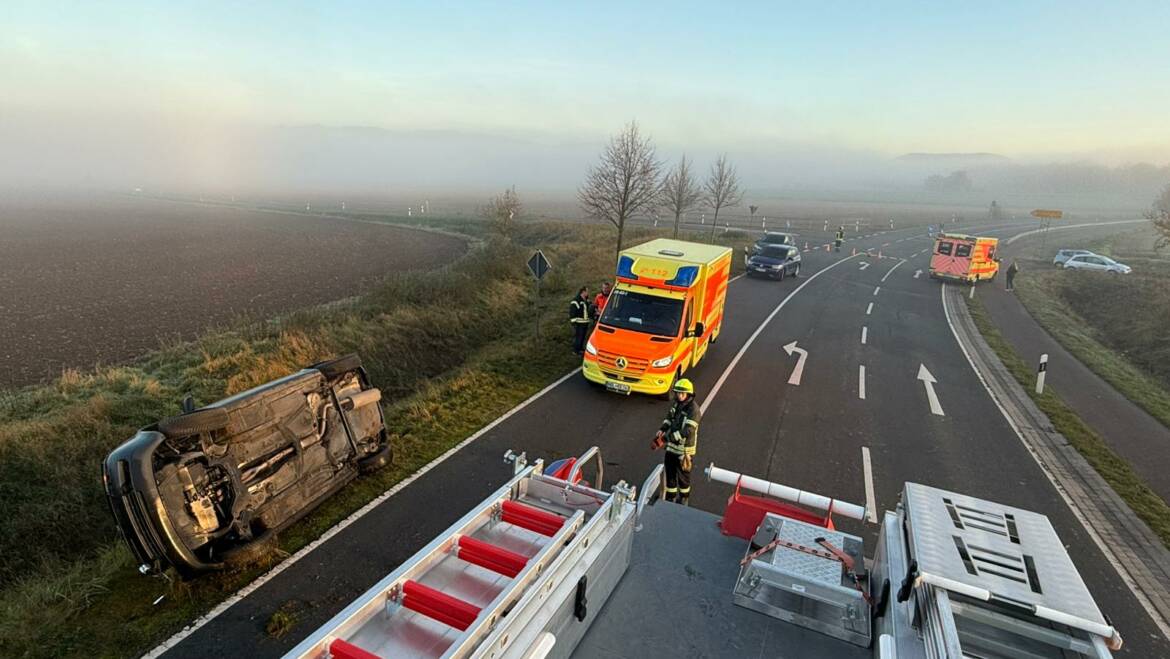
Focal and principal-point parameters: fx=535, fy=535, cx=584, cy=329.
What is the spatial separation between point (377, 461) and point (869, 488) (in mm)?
8051

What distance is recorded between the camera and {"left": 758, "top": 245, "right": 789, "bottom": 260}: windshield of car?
91.8 ft

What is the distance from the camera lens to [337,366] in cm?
802

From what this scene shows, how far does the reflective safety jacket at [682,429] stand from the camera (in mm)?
7121

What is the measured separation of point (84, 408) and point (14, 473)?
5.55 feet

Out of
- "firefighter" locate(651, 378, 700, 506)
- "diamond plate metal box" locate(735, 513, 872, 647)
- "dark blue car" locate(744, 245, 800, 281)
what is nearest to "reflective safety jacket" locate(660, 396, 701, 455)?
"firefighter" locate(651, 378, 700, 506)

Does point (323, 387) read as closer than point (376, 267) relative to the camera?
Yes

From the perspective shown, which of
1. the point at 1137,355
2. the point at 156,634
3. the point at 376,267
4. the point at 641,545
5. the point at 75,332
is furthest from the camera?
the point at 376,267

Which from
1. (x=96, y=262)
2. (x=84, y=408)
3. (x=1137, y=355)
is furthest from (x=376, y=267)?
(x=1137, y=355)

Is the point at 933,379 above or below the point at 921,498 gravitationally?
below

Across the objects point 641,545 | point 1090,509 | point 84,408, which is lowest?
point 1090,509

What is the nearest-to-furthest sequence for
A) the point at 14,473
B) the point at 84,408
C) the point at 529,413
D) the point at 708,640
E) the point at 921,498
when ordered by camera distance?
the point at 708,640 < the point at 921,498 < the point at 14,473 < the point at 84,408 < the point at 529,413

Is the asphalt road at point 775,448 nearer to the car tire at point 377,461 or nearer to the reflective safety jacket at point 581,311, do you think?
the car tire at point 377,461

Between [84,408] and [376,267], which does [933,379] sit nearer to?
[84,408]

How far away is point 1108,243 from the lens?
51.8 meters
